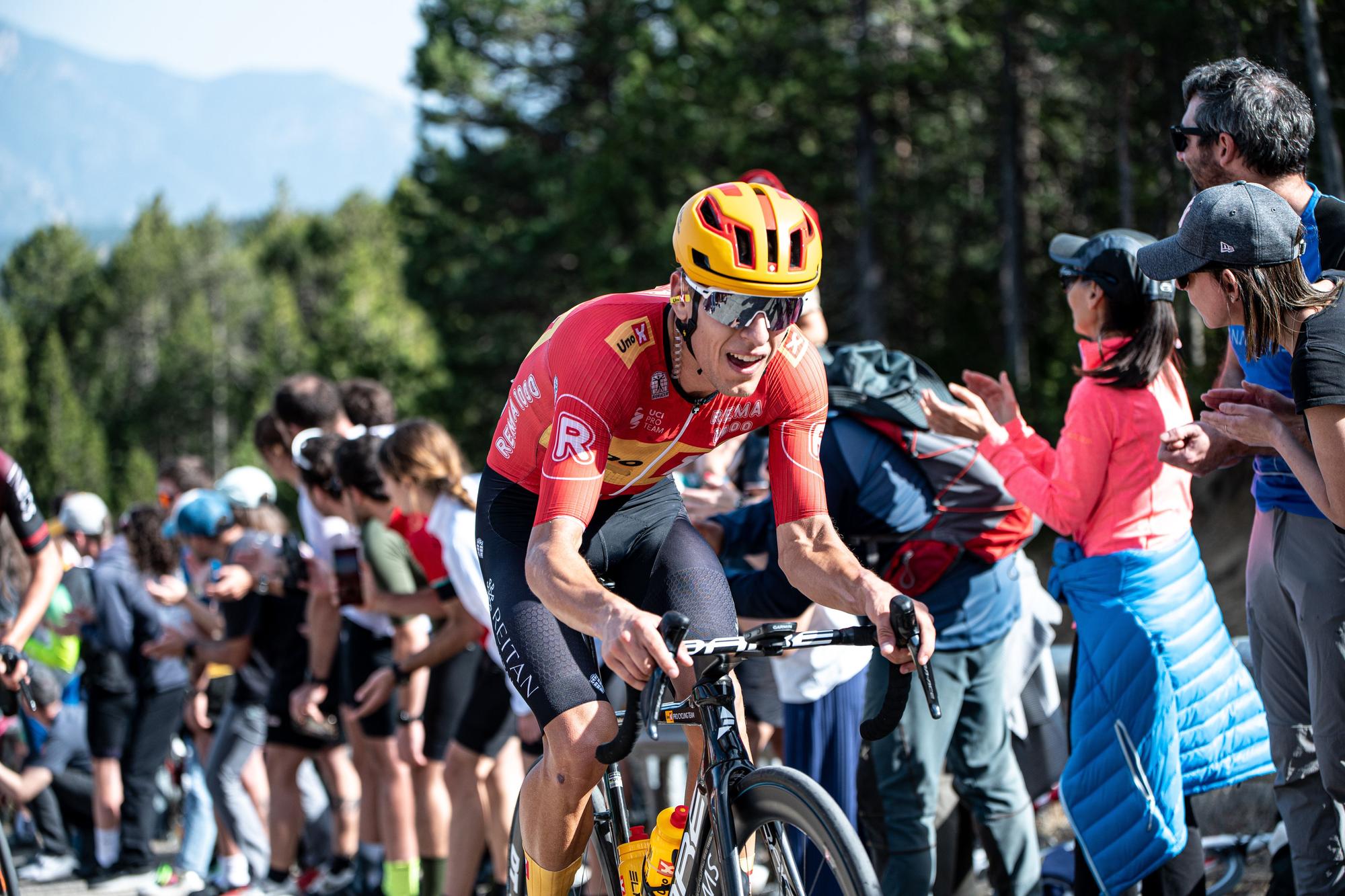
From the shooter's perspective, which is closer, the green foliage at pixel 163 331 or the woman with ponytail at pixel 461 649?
the woman with ponytail at pixel 461 649

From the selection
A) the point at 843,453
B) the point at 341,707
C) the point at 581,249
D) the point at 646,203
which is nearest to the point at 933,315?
the point at 646,203

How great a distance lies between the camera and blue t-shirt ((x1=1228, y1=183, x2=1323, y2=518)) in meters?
3.64

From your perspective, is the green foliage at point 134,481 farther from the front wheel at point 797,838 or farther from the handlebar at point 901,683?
the handlebar at point 901,683

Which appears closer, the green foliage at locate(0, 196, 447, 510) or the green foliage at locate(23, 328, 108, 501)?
the green foliage at locate(23, 328, 108, 501)

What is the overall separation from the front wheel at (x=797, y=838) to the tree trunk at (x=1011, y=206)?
16.7 metres

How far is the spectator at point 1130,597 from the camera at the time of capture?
407 centimetres

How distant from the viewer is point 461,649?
5891mm

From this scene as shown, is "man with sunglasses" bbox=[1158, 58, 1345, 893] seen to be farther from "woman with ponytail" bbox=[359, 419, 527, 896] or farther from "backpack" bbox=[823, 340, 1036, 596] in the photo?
"woman with ponytail" bbox=[359, 419, 527, 896]

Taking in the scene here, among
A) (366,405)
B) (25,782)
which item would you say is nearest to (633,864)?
(366,405)

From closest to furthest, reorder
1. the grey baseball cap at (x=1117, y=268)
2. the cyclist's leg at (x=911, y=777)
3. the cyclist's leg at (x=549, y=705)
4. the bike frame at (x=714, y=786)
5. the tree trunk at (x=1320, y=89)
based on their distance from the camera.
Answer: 1. the bike frame at (x=714, y=786)
2. the cyclist's leg at (x=549, y=705)
3. the grey baseball cap at (x=1117, y=268)
4. the cyclist's leg at (x=911, y=777)
5. the tree trunk at (x=1320, y=89)

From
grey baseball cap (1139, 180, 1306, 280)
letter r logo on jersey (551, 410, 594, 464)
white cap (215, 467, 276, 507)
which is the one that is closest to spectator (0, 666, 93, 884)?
white cap (215, 467, 276, 507)

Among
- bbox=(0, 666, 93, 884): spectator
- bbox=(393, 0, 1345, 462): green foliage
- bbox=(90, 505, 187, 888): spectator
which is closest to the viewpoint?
bbox=(90, 505, 187, 888): spectator

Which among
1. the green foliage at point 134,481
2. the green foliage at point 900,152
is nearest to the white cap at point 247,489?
the green foliage at point 900,152

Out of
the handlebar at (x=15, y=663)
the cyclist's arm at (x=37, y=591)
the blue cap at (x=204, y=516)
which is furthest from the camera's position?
the blue cap at (x=204, y=516)
